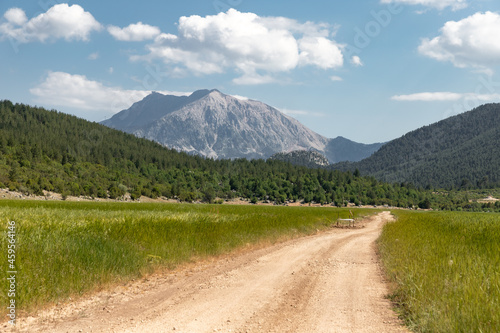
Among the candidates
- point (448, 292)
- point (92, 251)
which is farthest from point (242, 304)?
point (92, 251)

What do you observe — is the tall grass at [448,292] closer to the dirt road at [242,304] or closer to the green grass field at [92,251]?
the dirt road at [242,304]

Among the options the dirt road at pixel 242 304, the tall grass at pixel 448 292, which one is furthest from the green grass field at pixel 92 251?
the tall grass at pixel 448 292

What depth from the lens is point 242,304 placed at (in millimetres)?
9070

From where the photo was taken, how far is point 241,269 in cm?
1413

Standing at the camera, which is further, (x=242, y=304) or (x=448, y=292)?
(x=242, y=304)

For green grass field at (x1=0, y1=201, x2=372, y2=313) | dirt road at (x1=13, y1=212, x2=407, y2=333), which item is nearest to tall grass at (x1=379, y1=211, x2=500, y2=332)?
dirt road at (x1=13, y1=212, x2=407, y2=333)

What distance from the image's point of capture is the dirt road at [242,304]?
756cm

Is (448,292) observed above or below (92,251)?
below

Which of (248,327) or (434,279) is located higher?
(434,279)

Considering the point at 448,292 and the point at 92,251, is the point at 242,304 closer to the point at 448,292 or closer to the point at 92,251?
the point at 448,292

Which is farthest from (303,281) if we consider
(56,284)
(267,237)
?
(267,237)

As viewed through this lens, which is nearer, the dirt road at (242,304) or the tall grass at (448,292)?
the tall grass at (448,292)

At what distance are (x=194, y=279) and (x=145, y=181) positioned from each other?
177 meters

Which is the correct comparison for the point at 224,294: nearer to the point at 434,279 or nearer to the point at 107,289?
the point at 107,289
